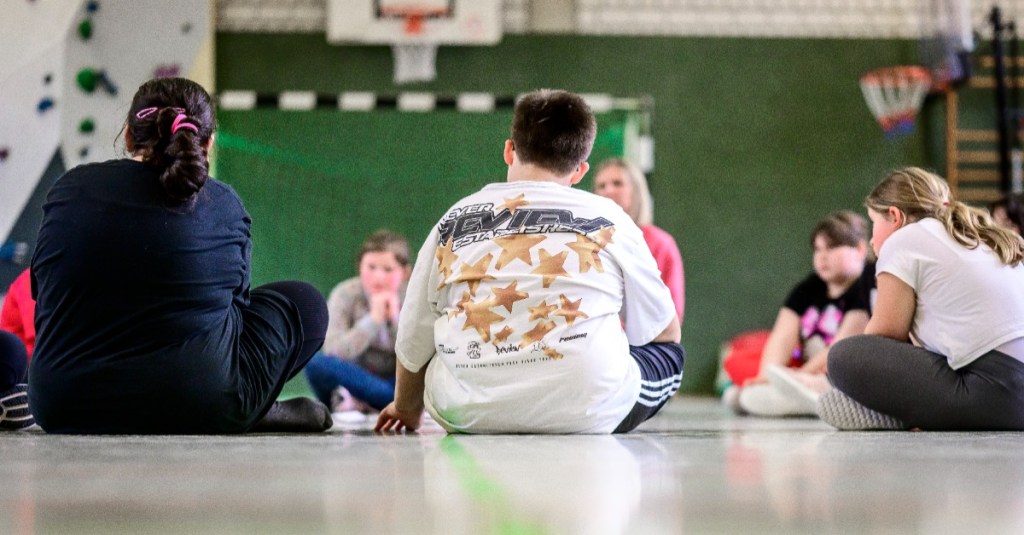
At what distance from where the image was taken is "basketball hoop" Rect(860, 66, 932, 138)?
693 cm

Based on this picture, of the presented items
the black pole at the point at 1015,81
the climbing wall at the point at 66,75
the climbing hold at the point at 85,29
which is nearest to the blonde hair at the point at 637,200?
the climbing wall at the point at 66,75

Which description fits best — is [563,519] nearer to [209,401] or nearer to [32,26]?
[209,401]

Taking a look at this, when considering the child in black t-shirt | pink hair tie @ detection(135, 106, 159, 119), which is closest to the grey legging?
the child in black t-shirt

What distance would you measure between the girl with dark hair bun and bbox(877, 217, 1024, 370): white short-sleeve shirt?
1.59 m

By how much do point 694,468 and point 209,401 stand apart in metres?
1.14

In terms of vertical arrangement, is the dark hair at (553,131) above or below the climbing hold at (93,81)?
below

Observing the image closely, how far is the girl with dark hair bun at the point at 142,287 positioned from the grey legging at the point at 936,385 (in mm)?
A: 1493

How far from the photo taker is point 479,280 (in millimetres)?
2377

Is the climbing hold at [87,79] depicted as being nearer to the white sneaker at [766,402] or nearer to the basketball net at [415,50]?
the basketball net at [415,50]

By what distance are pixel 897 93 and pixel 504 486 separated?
6.34 m

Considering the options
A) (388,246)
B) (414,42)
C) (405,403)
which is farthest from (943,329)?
(414,42)

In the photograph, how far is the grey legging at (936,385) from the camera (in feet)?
8.83

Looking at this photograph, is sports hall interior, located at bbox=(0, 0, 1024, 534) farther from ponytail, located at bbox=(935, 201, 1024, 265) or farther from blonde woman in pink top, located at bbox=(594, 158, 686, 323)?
ponytail, located at bbox=(935, 201, 1024, 265)

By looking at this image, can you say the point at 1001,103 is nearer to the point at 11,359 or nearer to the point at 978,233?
the point at 978,233
